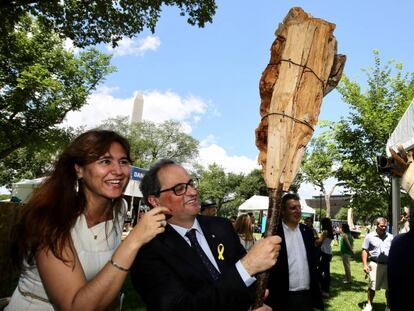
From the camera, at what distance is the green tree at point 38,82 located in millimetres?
19562

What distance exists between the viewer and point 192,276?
2113mm

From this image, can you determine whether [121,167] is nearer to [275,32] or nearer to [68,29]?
[275,32]

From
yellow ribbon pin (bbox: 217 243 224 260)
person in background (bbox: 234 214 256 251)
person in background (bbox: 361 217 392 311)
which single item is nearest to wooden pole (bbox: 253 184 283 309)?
yellow ribbon pin (bbox: 217 243 224 260)

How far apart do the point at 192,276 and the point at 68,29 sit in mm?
10364

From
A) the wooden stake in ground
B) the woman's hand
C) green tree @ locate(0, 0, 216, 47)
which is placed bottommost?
the woman's hand

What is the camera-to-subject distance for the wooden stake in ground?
1.96 meters

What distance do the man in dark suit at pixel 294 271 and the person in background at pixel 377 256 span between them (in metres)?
3.35

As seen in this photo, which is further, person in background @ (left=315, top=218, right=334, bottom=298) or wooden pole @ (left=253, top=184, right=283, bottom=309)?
person in background @ (left=315, top=218, right=334, bottom=298)

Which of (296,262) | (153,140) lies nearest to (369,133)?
(296,262)

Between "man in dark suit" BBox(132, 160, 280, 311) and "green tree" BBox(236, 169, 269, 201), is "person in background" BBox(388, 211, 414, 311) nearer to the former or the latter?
"man in dark suit" BBox(132, 160, 280, 311)

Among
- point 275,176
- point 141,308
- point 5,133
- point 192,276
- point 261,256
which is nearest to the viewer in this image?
point 261,256

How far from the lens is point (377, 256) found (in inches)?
325

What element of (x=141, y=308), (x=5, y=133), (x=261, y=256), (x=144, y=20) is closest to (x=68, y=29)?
(x=144, y=20)

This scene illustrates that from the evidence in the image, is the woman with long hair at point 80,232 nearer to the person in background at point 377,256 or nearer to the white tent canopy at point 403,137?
the white tent canopy at point 403,137
